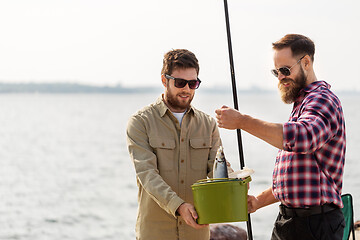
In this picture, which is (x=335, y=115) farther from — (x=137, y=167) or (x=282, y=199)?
(x=137, y=167)

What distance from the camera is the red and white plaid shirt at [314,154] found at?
307cm

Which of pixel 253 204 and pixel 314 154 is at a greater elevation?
pixel 314 154

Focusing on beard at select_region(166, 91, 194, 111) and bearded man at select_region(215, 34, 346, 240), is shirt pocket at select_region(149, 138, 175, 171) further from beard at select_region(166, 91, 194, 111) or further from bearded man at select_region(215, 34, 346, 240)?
bearded man at select_region(215, 34, 346, 240)

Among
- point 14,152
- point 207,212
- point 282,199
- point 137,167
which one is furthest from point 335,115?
point 14,152

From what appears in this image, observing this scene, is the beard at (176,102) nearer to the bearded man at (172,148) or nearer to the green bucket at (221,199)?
the bearded man at (172,148)

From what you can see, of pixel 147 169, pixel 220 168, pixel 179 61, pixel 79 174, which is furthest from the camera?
pixel 79 174

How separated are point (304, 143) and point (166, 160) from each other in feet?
3.71

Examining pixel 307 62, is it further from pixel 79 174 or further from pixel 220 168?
pixel 79 174

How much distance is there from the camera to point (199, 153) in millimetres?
→ 3984

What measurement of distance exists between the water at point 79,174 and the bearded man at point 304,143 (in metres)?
1.03

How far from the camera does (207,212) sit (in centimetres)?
342

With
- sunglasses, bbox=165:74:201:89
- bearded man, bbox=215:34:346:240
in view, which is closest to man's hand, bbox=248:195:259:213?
bearded man, bbox=215:34:346:240

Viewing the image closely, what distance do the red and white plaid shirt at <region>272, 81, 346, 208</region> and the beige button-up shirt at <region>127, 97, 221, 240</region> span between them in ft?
2.38

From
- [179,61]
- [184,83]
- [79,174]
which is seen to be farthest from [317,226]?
[79,174]
